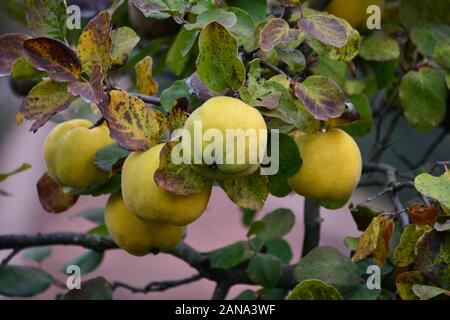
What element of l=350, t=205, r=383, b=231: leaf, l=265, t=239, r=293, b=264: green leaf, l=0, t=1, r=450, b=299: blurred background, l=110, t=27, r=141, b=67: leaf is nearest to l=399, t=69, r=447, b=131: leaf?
l=350, t=205, r=383, b=231: leaf

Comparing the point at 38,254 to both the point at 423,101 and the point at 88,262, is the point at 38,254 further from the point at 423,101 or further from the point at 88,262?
the point at 423,101

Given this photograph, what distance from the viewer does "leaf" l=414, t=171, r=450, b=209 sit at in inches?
30.2

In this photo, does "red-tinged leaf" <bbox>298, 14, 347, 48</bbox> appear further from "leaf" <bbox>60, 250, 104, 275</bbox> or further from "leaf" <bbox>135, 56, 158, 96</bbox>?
"leaf" <bbox>60, 250, 104, 275</bbox>

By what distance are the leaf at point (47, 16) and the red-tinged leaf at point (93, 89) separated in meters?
0.09

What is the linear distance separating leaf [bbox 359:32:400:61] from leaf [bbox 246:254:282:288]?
29 cm

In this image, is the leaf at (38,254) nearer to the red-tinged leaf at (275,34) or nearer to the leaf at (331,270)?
the leaf at (331,270)

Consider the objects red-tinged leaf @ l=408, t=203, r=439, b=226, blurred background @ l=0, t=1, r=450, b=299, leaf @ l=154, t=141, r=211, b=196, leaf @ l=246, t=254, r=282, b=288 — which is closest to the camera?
leaf @ l=154, t=141, r=211, b=196

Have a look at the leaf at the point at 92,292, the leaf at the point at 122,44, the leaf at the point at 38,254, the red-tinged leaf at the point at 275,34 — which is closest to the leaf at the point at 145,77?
the leaf at the point at 122,44

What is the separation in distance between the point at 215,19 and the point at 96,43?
11 cm

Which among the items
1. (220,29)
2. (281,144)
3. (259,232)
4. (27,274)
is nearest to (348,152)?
(281,144)

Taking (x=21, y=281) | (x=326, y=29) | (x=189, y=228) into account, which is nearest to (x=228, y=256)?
(x=21, y=281)

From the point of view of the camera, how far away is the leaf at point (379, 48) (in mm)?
1050

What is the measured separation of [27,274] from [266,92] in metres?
0.53

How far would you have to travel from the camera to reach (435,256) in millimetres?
770
